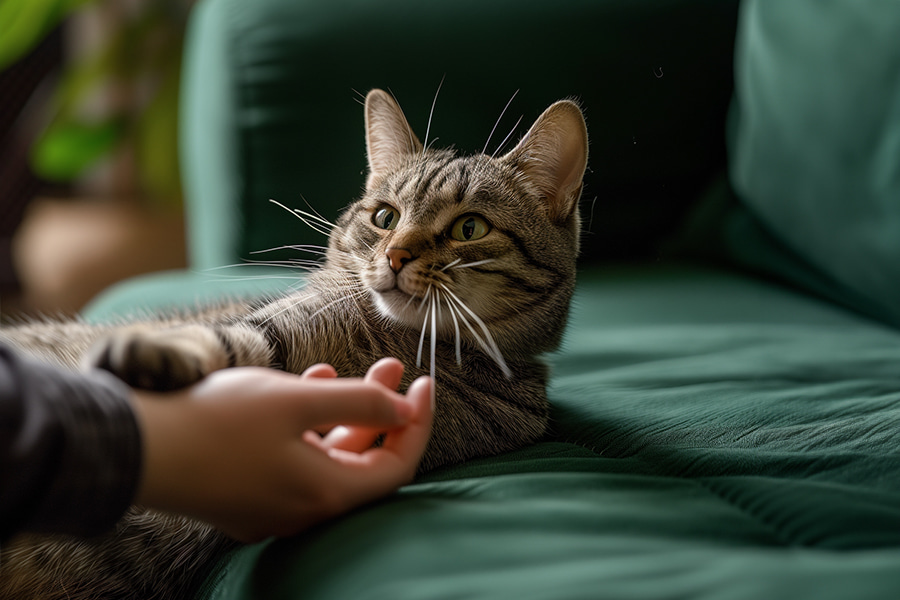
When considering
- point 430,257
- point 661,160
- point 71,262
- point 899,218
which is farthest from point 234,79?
point 71,262

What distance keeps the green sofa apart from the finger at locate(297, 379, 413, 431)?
0.22ft

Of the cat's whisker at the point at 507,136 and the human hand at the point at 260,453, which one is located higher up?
the cat's whisker at the point at 507,136

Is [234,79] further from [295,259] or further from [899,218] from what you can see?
[899,218]

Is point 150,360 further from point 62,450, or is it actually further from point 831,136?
point 831,136

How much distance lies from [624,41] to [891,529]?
0.54 metres

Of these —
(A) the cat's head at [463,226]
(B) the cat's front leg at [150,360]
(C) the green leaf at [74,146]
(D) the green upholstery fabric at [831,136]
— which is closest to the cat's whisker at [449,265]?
(A) the cat's head at [463,226]

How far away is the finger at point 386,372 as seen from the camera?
1.82 feet

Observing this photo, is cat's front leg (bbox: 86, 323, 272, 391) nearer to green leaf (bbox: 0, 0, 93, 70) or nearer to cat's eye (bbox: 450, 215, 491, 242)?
cat's eye (bbox: 450, 215, 491, 242)

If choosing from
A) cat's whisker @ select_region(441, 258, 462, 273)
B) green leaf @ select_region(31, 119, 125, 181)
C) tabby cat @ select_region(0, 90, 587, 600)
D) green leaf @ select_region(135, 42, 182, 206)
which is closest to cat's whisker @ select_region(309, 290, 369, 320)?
tabby cat @ select_region(0, 90, 587, 600)

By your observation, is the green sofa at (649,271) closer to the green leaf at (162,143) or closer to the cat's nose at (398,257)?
the cat's nose at (398,257)

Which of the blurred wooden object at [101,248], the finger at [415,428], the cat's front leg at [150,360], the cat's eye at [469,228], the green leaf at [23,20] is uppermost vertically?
the green leaf at [23,20]

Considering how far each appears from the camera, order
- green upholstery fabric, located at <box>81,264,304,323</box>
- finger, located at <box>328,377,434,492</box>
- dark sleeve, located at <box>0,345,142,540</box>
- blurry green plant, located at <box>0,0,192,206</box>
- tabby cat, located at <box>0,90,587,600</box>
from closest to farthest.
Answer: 1. dark sleeve, located at <box>0,345,142,540</box>
2. finger, located at <box>328,377,434,492</box>
3. tabby cat, located at <box>0,90,587,600</box>
4. green upholstery fabric, located at <box>81,264,304,323</box>
5. blurry green plant, located at <box>0,0,192,206</box>

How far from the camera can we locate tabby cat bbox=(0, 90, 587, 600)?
63 centimetres

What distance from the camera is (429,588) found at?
41 centimetres
